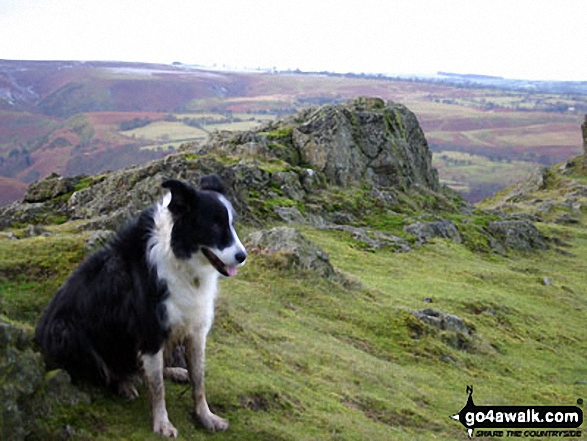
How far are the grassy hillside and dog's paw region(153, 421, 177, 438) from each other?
157 millimetres

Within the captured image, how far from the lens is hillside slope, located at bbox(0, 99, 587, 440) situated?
31.1ft

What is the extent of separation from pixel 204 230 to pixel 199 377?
7.75ft

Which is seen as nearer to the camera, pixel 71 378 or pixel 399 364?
pixel 71 378

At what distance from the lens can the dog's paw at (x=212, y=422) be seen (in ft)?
28.7

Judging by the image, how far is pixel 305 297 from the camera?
2131 centimetres

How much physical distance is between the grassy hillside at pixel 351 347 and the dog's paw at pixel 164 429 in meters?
0.16

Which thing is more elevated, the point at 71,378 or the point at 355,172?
the point at 71,378

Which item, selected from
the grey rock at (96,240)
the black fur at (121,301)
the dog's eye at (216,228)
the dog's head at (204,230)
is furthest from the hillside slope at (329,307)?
the dog's eye at (216,228)

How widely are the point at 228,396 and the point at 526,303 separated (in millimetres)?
26686

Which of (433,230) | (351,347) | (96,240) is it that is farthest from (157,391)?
(433,230)

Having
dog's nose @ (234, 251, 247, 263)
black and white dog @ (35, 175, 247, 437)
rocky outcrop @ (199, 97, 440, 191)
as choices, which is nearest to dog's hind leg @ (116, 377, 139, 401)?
black and white dog @ (35, 175, 247, 437)

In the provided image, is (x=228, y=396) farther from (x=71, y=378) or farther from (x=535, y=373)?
(x=535, y=373)

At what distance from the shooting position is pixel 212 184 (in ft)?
27.4

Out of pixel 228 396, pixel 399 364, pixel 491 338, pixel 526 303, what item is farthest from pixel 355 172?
pixel 228 396
